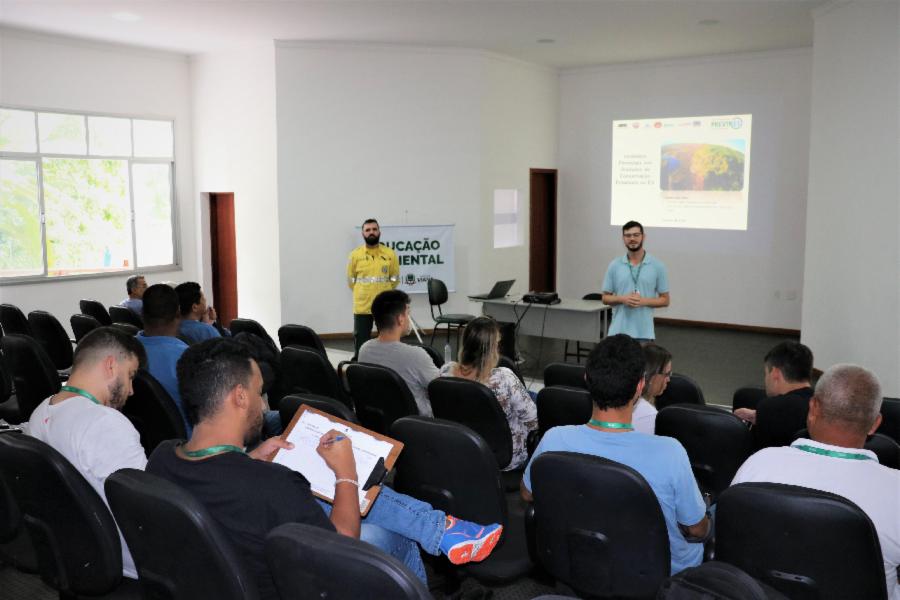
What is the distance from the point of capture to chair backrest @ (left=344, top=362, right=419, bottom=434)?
145 inches

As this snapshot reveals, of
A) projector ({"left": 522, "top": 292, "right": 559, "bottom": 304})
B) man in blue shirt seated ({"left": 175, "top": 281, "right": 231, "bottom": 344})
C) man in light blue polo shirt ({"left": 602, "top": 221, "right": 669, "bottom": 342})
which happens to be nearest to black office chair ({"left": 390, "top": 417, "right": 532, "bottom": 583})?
man in blue shirt seated ({"left": 175, "top": 281, "right": 231, "bottom": 344})

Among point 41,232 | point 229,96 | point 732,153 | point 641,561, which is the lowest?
point 641,561

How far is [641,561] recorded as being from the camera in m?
2.30

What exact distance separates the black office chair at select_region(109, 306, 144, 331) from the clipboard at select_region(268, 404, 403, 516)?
445 centimetres

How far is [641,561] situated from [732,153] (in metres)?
9.00

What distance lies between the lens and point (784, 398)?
128 inches

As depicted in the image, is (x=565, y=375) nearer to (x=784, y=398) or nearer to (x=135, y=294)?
(x=784, y=398)

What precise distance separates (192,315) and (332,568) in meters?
3.97

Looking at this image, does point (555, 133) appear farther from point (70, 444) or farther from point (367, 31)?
point (70, 444)

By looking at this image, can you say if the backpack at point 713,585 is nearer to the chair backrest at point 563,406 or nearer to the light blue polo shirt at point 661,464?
the light blue polo shirt at point 661,464

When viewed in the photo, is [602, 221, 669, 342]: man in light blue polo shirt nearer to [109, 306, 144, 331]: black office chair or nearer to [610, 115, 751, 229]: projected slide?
[109, 306, 144, 331]: black office chair

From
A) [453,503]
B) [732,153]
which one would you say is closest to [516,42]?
[732,153]

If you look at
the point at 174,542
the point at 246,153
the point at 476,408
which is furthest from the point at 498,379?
the point at 246,153

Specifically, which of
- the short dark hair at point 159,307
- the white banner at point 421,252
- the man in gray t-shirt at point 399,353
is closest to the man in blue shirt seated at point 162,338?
the short dark hair at point 159,307
